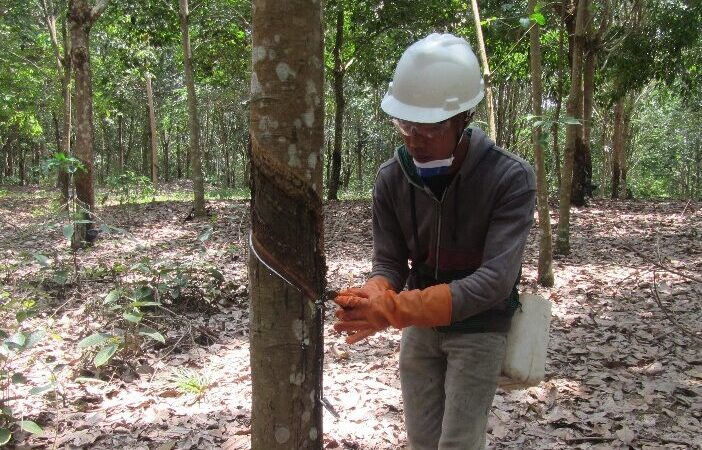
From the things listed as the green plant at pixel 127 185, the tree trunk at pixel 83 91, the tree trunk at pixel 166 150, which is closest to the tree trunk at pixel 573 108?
the tree trunk at pixel 83 91

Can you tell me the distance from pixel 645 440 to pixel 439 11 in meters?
9.96

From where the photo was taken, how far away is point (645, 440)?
9.87ft

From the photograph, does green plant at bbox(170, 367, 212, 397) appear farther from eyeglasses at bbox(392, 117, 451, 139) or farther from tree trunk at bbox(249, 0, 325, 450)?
eyeglasses at bbox(392, 117, 451, 139)

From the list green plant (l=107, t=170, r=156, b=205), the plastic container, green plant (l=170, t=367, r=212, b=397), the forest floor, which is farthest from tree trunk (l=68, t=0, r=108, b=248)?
the plastic container

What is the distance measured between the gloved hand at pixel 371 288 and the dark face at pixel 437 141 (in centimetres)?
46

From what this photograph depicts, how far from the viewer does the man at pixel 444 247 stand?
64.1 inches

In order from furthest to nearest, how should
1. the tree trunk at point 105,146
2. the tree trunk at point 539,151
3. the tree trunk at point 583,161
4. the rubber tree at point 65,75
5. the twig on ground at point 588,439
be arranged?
the tree trunk at point 105,146 < the tree trunk at point 583,161 < the rubber tree at point 65,75 < the tree trunk at point 539,151 < the twig on ground at point 588,439

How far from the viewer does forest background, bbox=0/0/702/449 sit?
3.32 meters

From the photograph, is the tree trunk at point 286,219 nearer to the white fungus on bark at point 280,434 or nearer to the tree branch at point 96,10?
the white fungus on bark at point 280,434

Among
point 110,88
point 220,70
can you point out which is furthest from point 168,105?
point 220,70

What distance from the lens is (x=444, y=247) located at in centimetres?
188

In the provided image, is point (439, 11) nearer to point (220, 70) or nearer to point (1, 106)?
point (220, 70)

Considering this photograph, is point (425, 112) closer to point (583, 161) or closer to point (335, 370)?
point (335, 370)

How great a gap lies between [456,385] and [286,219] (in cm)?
82
